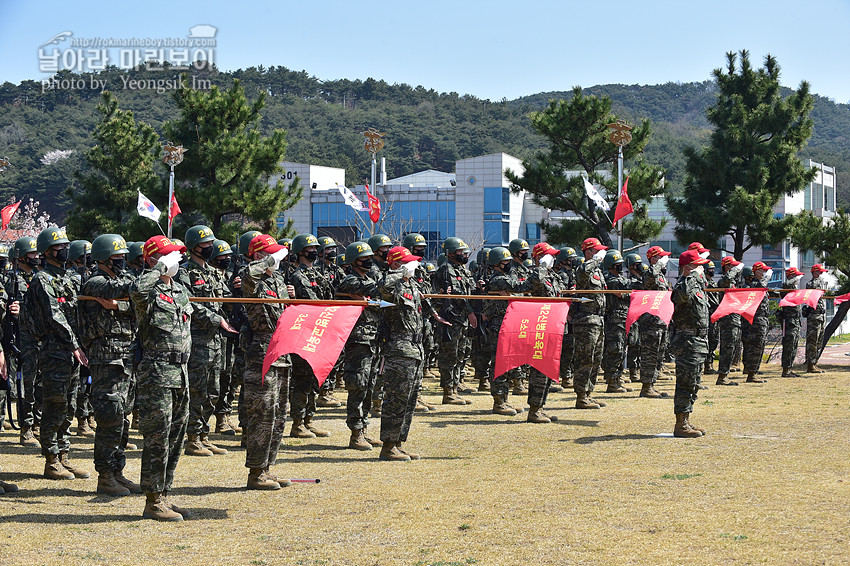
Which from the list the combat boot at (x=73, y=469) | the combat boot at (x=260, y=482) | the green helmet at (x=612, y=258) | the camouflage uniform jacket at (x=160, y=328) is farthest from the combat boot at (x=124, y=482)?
the green helmet at (x=612, y=258)

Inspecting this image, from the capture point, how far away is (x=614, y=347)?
16.9m

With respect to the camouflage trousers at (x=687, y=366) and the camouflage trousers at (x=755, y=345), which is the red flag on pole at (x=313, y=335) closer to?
the camouflage trousers at (x=687, y=366)

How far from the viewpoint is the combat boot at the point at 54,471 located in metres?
9.23

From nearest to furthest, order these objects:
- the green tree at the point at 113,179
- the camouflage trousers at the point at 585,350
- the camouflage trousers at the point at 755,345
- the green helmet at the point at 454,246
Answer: the camouflage trousers at the point at 585,350
the green helmet at the point at 454,246
the camouflage trousers at the point at 755,345
the green tree at the point at 113,179

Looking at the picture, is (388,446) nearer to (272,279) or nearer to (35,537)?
(272,279)

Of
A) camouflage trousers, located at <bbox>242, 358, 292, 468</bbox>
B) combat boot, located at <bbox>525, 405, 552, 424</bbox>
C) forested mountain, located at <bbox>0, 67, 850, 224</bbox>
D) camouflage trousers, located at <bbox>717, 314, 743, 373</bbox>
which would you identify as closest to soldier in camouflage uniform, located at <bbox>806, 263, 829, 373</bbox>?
camouflage trousers, located at <bbox>717, 314, 743, 373</bbox>

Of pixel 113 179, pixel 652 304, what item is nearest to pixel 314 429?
pixel 652 304

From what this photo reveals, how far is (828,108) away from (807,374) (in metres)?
193

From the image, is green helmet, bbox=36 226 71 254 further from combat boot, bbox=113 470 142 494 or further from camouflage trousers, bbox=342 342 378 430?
camouflage trousers, bbox=342 342 378 430

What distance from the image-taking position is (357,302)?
8.88 meters

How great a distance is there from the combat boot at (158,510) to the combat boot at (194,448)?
3017mm

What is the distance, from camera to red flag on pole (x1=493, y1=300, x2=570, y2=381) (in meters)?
11.6

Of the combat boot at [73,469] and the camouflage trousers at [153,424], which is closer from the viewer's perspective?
the camouflage trousers at [153,424]

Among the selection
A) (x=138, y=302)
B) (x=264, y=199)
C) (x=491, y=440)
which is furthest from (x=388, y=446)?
(x=264, y=199)
